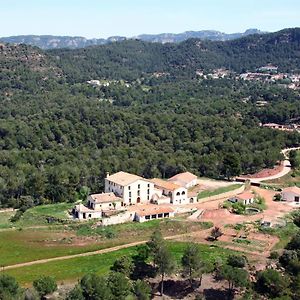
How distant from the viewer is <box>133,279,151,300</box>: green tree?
138ft

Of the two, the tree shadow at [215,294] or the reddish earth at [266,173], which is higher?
the reddish earth at [266,173]

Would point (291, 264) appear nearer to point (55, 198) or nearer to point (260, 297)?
point (260, 297)

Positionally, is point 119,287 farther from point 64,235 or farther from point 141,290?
point 64,235

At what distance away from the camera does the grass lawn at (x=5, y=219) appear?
58344mm

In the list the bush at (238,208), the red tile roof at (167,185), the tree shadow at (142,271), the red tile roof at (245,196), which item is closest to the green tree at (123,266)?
the tree shadow at (142,271)

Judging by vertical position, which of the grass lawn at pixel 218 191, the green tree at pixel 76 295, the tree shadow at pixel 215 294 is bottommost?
the tree shadow at pixel 215 294

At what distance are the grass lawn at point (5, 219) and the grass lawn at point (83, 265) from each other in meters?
10.6

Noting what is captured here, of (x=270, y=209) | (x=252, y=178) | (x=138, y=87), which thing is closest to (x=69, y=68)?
(x=138, y=87)

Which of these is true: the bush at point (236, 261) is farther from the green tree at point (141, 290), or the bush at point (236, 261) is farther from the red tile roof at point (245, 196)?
the red tile roof at point (245, 196)

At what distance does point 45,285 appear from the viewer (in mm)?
42094

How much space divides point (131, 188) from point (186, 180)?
31.4ft

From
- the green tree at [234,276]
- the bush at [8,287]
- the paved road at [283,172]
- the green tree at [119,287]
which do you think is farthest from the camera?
the paved road at [283,172]

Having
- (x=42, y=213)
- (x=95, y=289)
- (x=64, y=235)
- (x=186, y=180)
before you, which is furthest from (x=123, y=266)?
(x=186, y=180)

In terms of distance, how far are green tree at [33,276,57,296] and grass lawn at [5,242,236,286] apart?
2.76m
